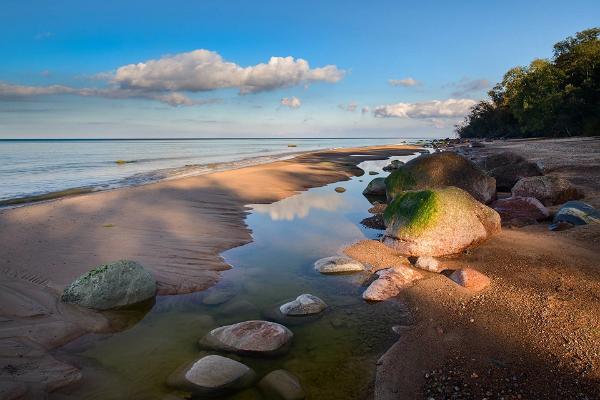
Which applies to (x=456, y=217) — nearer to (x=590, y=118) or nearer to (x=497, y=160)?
(x=497, y=160)

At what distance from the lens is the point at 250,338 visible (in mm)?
5285

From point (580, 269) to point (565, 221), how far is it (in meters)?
3.21

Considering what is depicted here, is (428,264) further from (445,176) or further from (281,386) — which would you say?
(445,176)

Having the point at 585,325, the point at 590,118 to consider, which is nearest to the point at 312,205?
the point at 585,325

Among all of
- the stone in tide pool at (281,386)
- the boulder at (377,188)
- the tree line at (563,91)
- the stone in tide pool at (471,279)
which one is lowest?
the stone in tide pool at (281,386)

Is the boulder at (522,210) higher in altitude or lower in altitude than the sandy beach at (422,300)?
higher

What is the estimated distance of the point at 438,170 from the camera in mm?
13734

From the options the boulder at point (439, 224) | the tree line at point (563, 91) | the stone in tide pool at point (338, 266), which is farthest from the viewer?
the tree line at point (563, 91)

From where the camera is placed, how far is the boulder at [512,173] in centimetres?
1656

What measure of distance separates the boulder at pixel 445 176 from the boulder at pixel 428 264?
5.59m

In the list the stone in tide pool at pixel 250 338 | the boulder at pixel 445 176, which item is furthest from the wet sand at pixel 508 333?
the boulder at pixel 445 176

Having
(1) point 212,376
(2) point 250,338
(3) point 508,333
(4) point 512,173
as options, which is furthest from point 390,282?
(4) point 512,173

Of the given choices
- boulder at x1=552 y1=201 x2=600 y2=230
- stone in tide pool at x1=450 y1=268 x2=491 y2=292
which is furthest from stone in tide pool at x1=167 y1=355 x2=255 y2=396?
boulder at x1=552 y1=201 x2=600 y2=230

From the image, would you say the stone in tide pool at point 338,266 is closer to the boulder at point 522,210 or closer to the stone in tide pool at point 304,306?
the stone in tide pool at point 304,306
